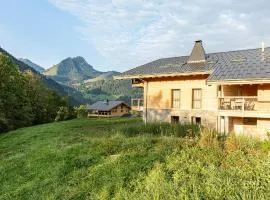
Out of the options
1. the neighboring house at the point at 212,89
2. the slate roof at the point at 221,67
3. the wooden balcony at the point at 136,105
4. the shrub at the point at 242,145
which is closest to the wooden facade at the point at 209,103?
the neighboring house at the point at 212,89

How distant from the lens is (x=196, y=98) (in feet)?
82.3

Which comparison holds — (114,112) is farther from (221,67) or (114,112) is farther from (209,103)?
(221,67)

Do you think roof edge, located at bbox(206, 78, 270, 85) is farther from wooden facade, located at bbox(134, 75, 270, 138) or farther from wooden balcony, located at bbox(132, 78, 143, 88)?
wooden balcony, located at bbox(132, 78, 143, 88)

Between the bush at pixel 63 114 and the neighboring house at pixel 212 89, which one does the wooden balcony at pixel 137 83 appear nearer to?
the neighboring house at pixel 212 89

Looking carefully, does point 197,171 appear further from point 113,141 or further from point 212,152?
point 113,141

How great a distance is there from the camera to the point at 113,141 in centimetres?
1577

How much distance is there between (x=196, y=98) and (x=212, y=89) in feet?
5.77

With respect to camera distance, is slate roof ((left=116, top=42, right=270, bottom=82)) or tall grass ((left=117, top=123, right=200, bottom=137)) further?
slate roof ((left=116, top=42, right=270, bottom=82))

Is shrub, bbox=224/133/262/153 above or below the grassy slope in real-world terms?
above

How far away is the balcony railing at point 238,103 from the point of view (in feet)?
70.0

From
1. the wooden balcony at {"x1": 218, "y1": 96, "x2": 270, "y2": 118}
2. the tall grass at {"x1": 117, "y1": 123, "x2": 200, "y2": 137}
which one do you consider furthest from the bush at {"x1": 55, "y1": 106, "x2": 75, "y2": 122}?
the wooden balcony at {"x1": 218, "y1": 96, "x2": 270, "y2": 118}

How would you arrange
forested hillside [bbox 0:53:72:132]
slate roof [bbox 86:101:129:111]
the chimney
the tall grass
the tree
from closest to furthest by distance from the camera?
1. the tall grass
2. the chimney
3. the tree
4. forested hillside [bbox 0:53:72:132]
5. slate roof [bbox 86:101:129:111]

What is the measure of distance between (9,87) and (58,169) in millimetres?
39029

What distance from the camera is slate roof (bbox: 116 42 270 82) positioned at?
2098 centimetres
